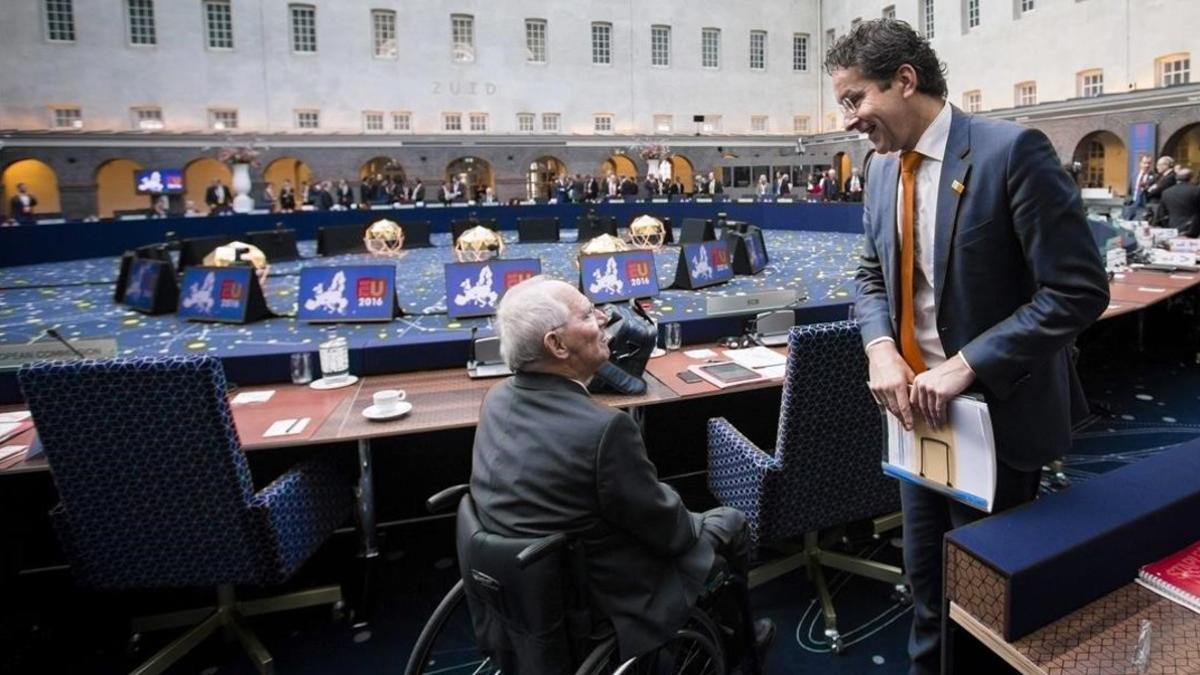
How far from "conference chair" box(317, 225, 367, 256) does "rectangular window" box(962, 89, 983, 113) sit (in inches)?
876

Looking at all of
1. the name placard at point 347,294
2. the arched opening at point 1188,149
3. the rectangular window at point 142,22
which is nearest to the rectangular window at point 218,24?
the rectangular window at point 142,22

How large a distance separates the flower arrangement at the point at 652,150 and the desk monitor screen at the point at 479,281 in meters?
24.6

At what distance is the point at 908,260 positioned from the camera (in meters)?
1.72

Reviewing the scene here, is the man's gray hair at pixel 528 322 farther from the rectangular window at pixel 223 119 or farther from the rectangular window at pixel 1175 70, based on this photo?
the rectangular window at pixel 223 119

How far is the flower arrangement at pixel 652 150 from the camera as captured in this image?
99.2ft

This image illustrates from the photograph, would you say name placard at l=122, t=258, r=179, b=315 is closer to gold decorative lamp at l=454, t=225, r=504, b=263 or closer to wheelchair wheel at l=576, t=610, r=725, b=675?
gold decorative lamp at l=454, t=225, r=504, b=263

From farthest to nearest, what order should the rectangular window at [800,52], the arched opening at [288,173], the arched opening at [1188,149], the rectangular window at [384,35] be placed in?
the rectangular window at [800,52] < the arched opening at [288,173] < the rectangular window at [384,35] < the arched opening at [1188,149]

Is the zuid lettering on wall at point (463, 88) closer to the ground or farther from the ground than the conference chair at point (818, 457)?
farther from the ground

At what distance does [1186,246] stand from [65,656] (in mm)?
9476

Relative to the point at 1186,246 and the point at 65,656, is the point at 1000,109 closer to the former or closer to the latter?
the point at 1186,246

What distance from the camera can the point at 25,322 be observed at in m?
8.99

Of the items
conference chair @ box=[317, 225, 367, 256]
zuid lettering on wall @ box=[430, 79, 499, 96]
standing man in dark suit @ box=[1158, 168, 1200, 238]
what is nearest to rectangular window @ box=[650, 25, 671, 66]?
zuid lettering on wall @ box=[430, 79, 499, 96]

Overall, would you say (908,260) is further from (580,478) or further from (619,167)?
(619,167)

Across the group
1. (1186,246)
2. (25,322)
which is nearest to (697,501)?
(1186,246)
